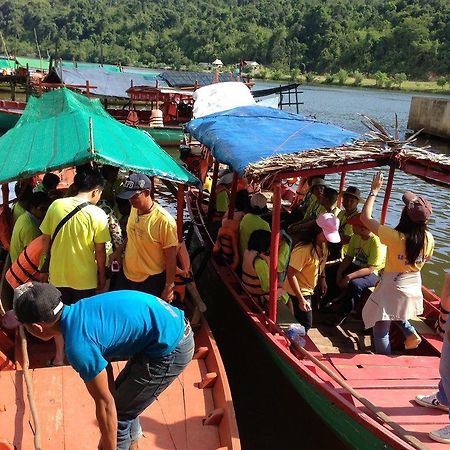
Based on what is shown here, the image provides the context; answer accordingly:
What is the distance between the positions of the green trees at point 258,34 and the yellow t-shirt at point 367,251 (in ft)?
196

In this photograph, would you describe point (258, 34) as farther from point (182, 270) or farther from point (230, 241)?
point (182, 270)

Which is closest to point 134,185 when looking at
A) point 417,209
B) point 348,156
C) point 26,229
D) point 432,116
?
point 26,229

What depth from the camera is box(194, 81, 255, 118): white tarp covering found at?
1010 centimetres

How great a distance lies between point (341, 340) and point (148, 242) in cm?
259

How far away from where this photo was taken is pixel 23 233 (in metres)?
4.90

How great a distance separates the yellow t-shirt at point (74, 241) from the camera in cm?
418

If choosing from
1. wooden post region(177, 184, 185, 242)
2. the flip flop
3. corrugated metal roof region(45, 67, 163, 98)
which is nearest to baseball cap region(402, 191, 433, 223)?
wooden post region(177, 184, 185, 242)

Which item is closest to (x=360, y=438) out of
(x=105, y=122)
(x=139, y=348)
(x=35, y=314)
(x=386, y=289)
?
(x=386, y=289)

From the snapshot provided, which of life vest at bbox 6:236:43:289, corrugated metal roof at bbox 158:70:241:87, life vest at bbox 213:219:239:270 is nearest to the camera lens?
life vest at bbox 6:236:43:289

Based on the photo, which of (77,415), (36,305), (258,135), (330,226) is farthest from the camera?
(258,135)

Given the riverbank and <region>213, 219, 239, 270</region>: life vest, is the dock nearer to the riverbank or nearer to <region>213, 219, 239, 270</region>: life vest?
<region>213, 219, 239, 270</region>: life vest

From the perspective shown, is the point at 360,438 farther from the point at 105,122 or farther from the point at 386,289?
the point at 105,122

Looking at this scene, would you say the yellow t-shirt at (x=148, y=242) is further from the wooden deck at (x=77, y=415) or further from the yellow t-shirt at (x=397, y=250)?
the yellow t-shirt at (x=397, y=250)

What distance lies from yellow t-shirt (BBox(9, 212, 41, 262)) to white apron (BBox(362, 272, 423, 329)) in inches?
129
